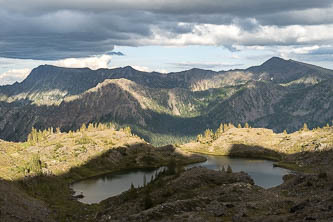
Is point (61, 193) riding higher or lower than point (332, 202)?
lower

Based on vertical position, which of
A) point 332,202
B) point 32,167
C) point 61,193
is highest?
point 332,202

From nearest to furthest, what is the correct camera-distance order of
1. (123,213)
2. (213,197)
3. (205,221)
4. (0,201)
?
(205,221) < (213,197) < (123,213) < (0,201)

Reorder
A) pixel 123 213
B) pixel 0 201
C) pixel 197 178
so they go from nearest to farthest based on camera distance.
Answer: pixel 123 213
pixel 0 201
pixel 197 178

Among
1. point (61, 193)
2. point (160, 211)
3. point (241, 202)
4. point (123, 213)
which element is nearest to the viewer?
point (160, 211)

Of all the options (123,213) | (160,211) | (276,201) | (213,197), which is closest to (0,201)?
(123,213)

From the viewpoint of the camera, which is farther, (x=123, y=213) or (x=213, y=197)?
(x=123, y=213)

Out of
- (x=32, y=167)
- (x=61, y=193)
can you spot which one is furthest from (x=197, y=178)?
(x=32, y=167)

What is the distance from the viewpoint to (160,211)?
77.2 metres

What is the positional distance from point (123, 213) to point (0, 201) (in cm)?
3974

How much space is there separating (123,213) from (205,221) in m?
40.0

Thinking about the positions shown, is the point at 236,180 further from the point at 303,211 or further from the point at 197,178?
the point at 303,211

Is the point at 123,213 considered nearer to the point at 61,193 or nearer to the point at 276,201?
the point at 276,201

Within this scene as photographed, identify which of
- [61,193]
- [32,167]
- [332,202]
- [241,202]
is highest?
[332,202]

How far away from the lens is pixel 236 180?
4956 inches
